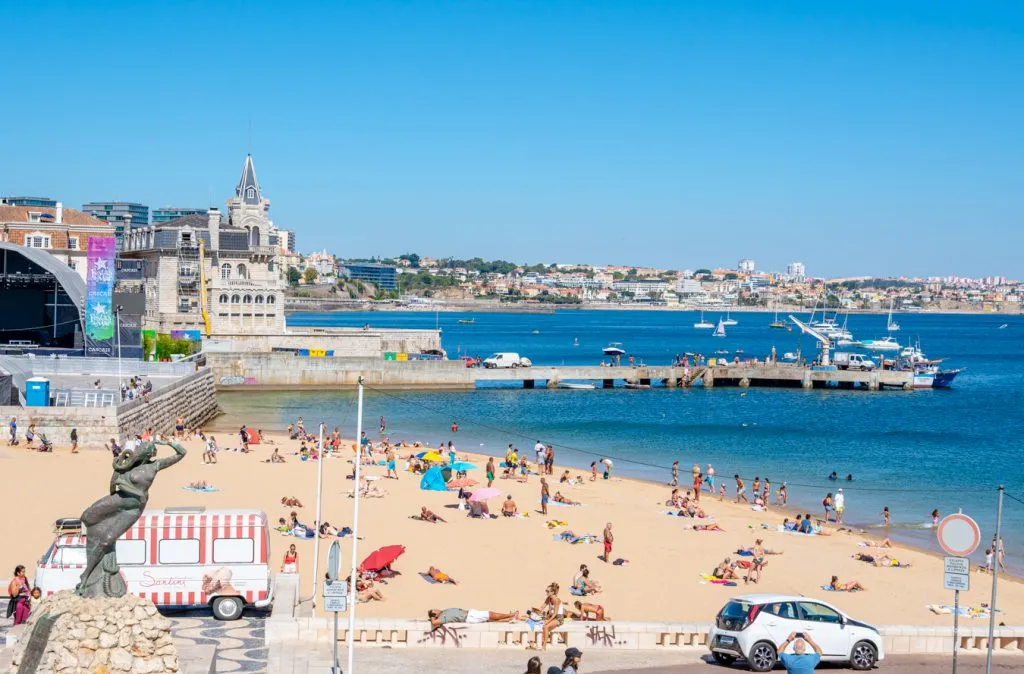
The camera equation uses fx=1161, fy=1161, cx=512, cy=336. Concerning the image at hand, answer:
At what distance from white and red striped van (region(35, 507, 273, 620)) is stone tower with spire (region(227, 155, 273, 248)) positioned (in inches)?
2428

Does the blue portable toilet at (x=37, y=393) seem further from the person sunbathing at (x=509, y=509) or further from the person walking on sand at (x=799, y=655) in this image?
the person walking on sand at (x=799, y=655)

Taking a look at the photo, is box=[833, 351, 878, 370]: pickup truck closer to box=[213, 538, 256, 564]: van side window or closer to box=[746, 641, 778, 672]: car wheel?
box=[746, 641, 778, 672]: car wheel

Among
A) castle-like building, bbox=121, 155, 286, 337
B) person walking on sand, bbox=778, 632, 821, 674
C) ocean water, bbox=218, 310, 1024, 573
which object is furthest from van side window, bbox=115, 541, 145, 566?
castle-like building, bbox=121, 155, 286, 337

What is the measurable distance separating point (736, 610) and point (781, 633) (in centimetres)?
63

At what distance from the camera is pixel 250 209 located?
79250 mm

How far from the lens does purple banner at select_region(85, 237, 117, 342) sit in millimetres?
43438

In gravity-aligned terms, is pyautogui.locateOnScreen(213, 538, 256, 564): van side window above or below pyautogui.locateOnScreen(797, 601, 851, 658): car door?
above

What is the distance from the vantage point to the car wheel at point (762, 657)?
47.1ft

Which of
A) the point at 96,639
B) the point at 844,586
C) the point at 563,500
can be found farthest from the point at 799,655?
the point at 563,500

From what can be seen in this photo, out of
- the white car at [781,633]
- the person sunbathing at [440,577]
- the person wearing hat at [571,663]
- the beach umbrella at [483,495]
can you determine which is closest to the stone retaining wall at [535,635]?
the white car at [781,633]

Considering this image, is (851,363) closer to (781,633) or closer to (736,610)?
(736,610)

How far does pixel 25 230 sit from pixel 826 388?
49369 millimetres

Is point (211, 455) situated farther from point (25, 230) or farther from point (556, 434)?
point (25, 230)

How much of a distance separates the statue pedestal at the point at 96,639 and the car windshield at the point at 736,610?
7.32 meters
